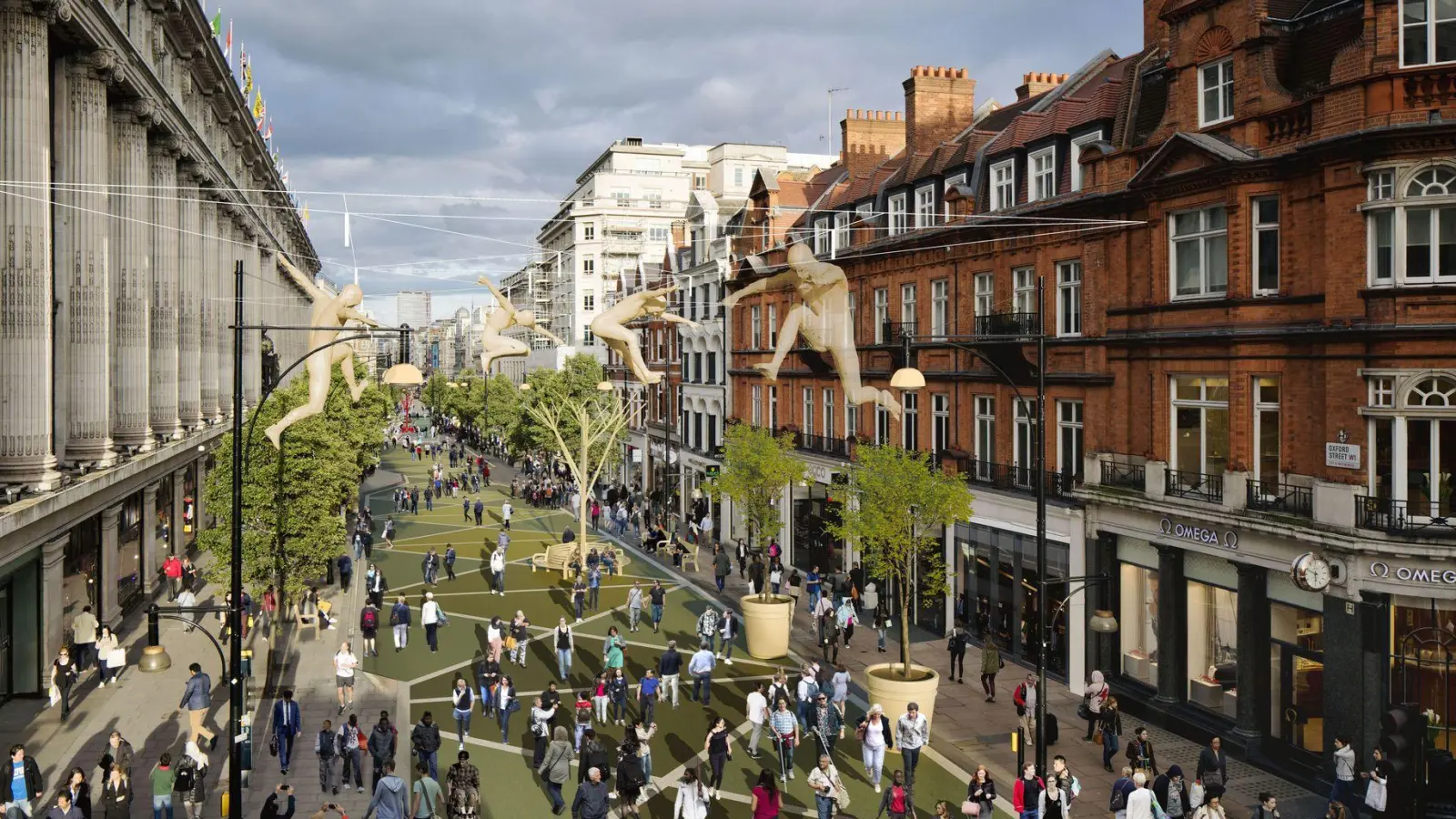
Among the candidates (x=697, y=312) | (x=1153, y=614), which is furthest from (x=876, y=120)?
(x=1153, y=614)

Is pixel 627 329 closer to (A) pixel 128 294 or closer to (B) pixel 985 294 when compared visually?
(B) pixel 985 294

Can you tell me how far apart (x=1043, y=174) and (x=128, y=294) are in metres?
29.6

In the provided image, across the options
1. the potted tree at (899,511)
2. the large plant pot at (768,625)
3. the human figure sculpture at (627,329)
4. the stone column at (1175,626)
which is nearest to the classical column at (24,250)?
the human figure sculpture at (627,329)

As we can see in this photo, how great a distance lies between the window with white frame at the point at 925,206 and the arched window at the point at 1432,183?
664 inches

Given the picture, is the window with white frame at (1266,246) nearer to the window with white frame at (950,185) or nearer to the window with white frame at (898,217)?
the window with white frame at (950,185)

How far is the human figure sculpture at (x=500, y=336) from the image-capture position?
14047 millimetres

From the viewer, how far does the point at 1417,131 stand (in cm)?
1917

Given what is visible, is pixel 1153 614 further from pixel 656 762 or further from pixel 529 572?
pixel 529 572

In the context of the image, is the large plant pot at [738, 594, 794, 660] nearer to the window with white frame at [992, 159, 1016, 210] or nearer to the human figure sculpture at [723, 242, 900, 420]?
the window with white frame at [992, 159, 1016, 210]

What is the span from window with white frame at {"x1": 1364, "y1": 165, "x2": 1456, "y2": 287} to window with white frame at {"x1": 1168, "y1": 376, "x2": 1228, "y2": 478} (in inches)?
188

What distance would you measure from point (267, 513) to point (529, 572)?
54.5ft

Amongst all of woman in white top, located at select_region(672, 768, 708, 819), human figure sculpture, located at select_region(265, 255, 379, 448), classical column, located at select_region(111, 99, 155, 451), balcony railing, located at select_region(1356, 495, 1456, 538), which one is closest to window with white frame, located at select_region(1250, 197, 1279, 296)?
balcony railing, located at select_region(1356, 495, 1456, 538)

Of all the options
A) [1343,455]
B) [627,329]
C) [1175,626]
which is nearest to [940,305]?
[1175,626]

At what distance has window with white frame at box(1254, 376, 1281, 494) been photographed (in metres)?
22.5
